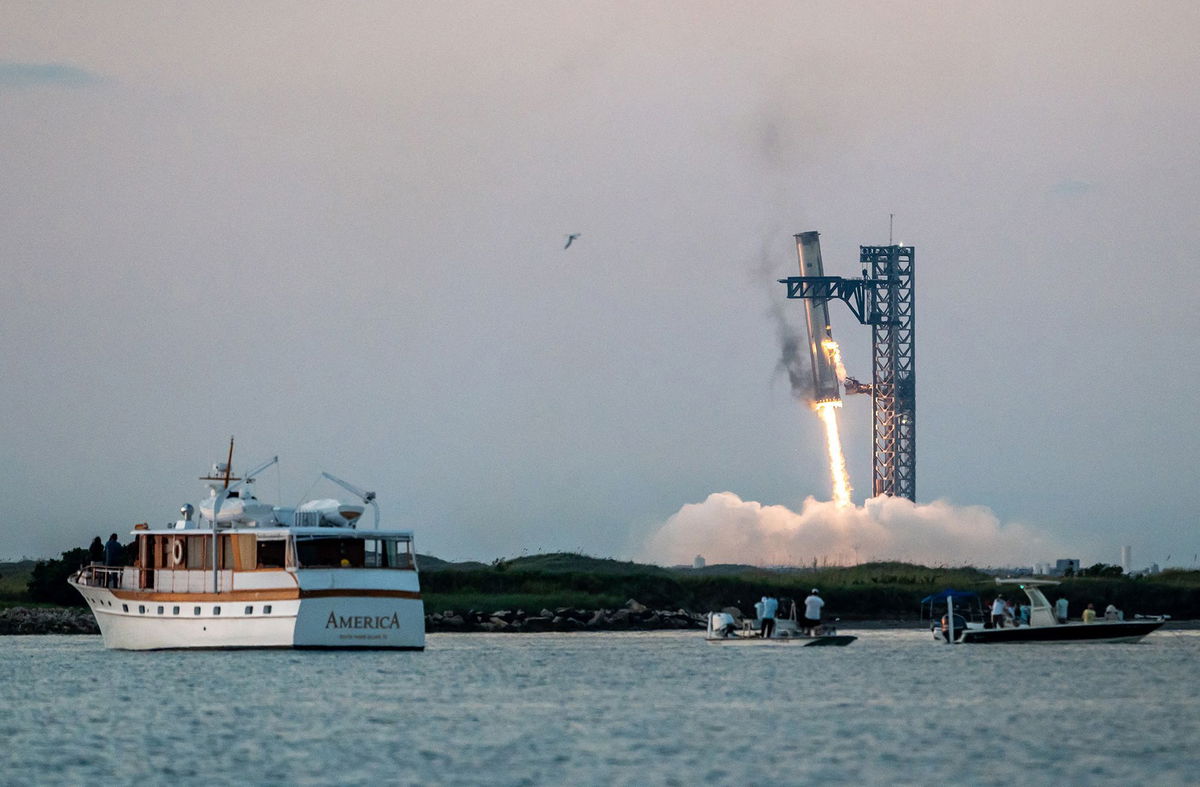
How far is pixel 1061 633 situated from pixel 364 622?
27.3m

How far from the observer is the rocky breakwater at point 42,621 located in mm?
93312

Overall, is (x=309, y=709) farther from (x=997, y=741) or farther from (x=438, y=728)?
(x=997, y=741)

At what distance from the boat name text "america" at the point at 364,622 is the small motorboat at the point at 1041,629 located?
22495mm

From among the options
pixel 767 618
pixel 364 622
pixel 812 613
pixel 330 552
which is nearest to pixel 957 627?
pixel 812 613

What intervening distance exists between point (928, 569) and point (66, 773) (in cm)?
9895

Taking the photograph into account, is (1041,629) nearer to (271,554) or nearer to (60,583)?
(271,554)

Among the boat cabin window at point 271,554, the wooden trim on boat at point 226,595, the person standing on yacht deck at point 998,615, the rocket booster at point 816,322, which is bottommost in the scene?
the person standing on yacht deck at point 998,615

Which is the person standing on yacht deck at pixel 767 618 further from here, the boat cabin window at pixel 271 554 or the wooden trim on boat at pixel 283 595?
the boat cabin window at pixel 271 554

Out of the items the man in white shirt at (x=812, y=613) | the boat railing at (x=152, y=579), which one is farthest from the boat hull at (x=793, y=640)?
the boat railing at (x=152, y=579)

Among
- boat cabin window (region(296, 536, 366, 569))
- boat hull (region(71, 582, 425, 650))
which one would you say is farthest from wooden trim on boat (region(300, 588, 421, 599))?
boat cabin window (region(296, 536, 366, 569))

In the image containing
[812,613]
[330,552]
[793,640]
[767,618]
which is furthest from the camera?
[812,613]

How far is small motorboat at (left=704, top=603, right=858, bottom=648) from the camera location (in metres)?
76.8

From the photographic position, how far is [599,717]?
49156 mm

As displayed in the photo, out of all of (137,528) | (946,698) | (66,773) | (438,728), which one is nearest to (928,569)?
(137,528)
